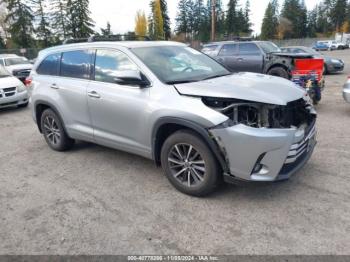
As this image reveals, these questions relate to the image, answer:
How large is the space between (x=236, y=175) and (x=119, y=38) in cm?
352

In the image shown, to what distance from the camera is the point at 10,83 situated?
31.1 ft

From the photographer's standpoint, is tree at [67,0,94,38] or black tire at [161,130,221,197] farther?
tree at [67,0,94,38]

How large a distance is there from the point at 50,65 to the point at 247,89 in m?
3.56

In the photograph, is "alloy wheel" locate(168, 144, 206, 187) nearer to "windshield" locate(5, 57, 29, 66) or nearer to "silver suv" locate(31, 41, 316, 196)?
"silver suv" locate(31, 41, 316, 196)

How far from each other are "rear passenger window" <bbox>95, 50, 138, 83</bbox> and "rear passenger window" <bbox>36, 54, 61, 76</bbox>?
110 cm

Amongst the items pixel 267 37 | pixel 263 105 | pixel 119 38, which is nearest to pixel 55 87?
pixel 119 38

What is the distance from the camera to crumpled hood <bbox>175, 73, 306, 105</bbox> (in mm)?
3242

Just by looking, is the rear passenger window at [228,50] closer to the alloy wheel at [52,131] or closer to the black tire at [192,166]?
the alloy wheel at [52,131]

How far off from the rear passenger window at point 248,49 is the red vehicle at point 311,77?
2.94 meters

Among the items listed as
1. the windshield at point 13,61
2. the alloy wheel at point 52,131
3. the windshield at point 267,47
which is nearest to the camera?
the alloy wheel at point 52,131

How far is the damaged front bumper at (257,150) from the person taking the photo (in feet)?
10.2

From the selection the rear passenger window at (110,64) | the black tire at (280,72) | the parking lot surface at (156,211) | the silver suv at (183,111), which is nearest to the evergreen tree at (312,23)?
the black tire at (280,72)

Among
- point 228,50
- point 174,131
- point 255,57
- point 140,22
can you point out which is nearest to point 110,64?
point 174,131

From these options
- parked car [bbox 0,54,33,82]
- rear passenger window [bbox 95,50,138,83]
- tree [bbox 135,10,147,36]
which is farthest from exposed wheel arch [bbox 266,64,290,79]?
tree [bbox 135,10,147,36]
